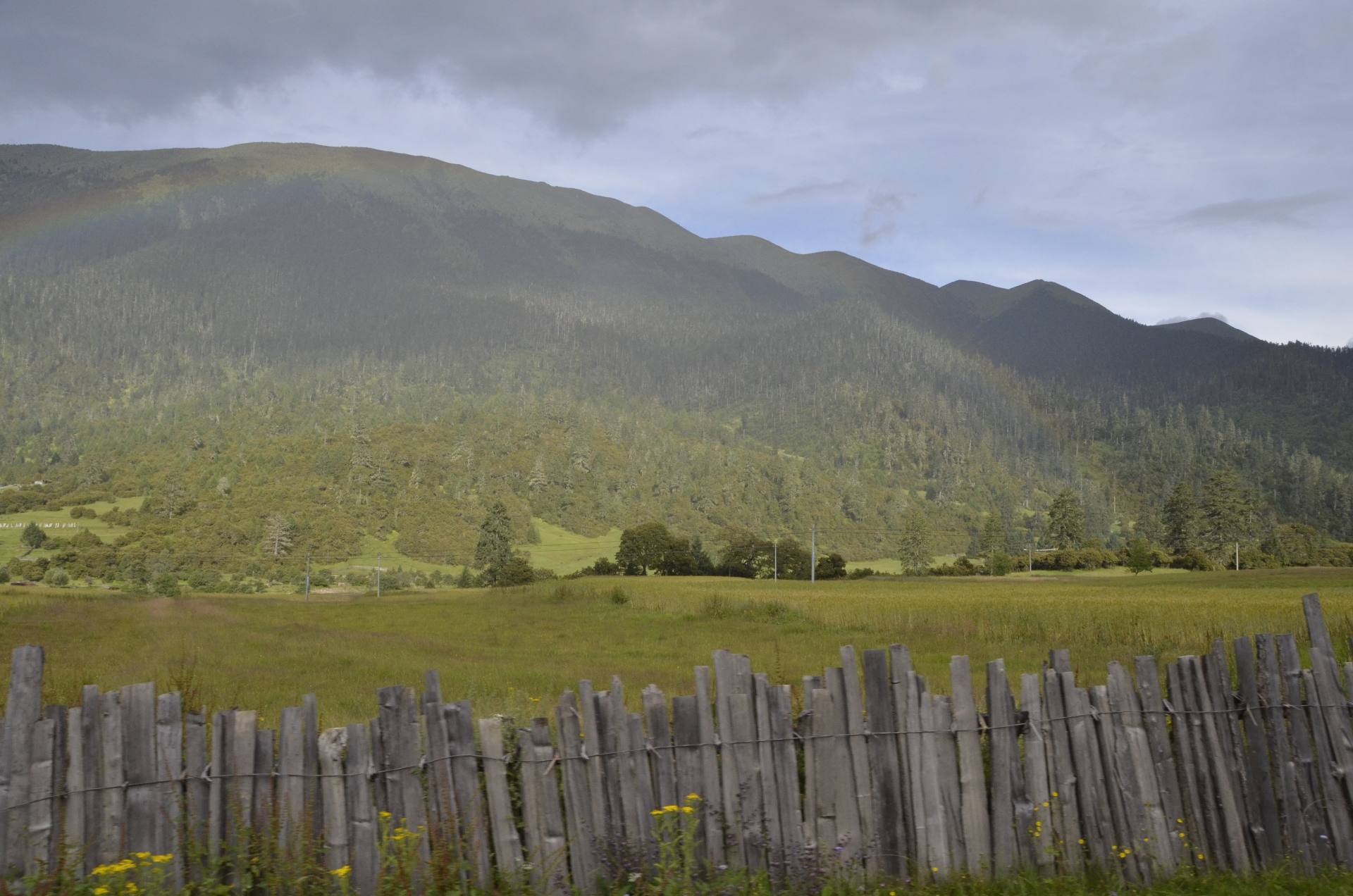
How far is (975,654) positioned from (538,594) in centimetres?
3509

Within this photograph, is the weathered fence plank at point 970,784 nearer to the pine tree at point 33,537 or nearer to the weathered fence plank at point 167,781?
the weathered fence plank at point 167,781

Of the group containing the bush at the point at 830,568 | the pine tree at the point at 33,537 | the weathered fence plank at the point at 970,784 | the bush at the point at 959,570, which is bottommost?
the bush at the point at 959,570

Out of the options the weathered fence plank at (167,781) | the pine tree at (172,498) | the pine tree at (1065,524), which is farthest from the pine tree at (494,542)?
the weathered fence plank at (167,781)

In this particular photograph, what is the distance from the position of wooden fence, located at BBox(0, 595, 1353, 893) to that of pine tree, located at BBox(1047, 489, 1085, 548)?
13769cm

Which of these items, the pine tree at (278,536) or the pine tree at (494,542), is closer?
the pine tree at (494,542)

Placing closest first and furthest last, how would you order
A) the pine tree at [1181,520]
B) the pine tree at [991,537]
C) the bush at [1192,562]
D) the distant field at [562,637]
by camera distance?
1. the distant field at [562,637]
2. the bush at [1192,562]
3. the pine tree at [1181,520]
4. the pine tree at [991,537]

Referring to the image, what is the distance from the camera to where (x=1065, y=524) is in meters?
136

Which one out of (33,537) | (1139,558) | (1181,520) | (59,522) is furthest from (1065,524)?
(59,522)

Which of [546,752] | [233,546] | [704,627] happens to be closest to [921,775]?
[546,752]

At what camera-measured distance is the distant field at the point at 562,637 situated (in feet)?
57.3

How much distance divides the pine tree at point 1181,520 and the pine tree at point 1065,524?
39.7 feet

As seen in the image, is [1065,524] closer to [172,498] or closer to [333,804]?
[333,804]

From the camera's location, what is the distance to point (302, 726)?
5797 mm

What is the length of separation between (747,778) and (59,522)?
191 m
